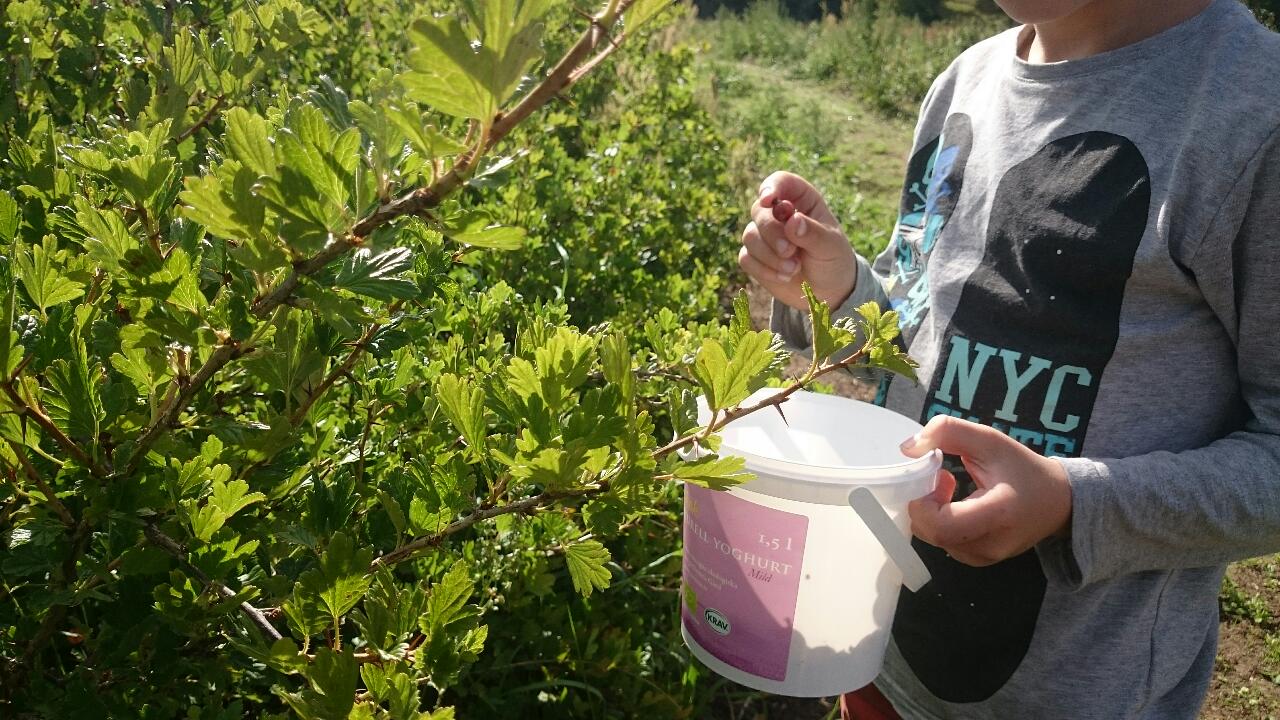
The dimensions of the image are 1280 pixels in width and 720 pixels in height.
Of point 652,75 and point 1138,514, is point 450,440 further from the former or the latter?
point 652,75

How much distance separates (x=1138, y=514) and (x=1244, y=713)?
1.54 metres

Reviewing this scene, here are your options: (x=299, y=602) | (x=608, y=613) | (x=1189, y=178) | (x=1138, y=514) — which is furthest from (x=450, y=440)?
(x=608, y=613)

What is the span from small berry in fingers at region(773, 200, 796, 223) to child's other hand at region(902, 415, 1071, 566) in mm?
473

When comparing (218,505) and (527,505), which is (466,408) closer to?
(527,505)

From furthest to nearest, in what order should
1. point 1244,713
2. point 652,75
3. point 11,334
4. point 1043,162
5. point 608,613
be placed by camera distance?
point 652,75
point 1244,713
point 608,613
point 1043,162
point 11,334

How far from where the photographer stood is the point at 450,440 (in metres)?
0.96

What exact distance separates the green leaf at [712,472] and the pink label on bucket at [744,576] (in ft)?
1.43

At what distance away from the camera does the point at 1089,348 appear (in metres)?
1.35

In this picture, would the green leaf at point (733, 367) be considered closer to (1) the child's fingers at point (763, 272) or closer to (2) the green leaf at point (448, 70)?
(2) the green leaf at point (448, 70)

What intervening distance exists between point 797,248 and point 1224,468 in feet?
2.25

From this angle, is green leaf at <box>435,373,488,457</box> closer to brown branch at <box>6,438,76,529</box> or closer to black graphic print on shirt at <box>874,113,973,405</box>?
brown branch at <box>6,438,76,529</box>

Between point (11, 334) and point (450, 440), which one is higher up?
point (11, 334)

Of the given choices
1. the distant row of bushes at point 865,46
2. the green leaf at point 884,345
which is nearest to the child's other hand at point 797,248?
the green leaf at point 884,345

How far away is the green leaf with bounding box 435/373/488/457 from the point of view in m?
0.73
